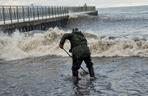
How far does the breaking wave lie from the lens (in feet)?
63.5

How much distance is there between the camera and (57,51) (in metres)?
20.5

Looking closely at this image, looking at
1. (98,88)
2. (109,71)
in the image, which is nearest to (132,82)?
(98,88)

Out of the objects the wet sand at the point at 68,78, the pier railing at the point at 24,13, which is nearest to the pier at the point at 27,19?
the pier railing at the point at 24,13

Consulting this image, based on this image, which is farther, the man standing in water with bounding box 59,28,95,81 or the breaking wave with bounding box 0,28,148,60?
the breaking wave with bounding box 0,28,148,60

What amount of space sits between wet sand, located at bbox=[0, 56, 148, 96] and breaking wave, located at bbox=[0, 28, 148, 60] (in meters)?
1.82

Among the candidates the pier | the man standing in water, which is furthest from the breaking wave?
the man standing in water

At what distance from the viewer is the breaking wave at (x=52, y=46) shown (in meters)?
19.4

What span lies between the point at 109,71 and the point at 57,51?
21.6 ft

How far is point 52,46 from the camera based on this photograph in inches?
856

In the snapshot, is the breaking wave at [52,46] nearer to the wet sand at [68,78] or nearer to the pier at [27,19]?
the wet sand at [68,78]

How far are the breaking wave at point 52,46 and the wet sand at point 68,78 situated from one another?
182 centimetres

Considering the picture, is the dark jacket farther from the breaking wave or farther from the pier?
the pier

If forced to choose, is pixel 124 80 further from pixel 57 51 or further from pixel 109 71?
pixel 57 51

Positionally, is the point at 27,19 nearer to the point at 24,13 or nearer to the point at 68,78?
the point at 24,13
